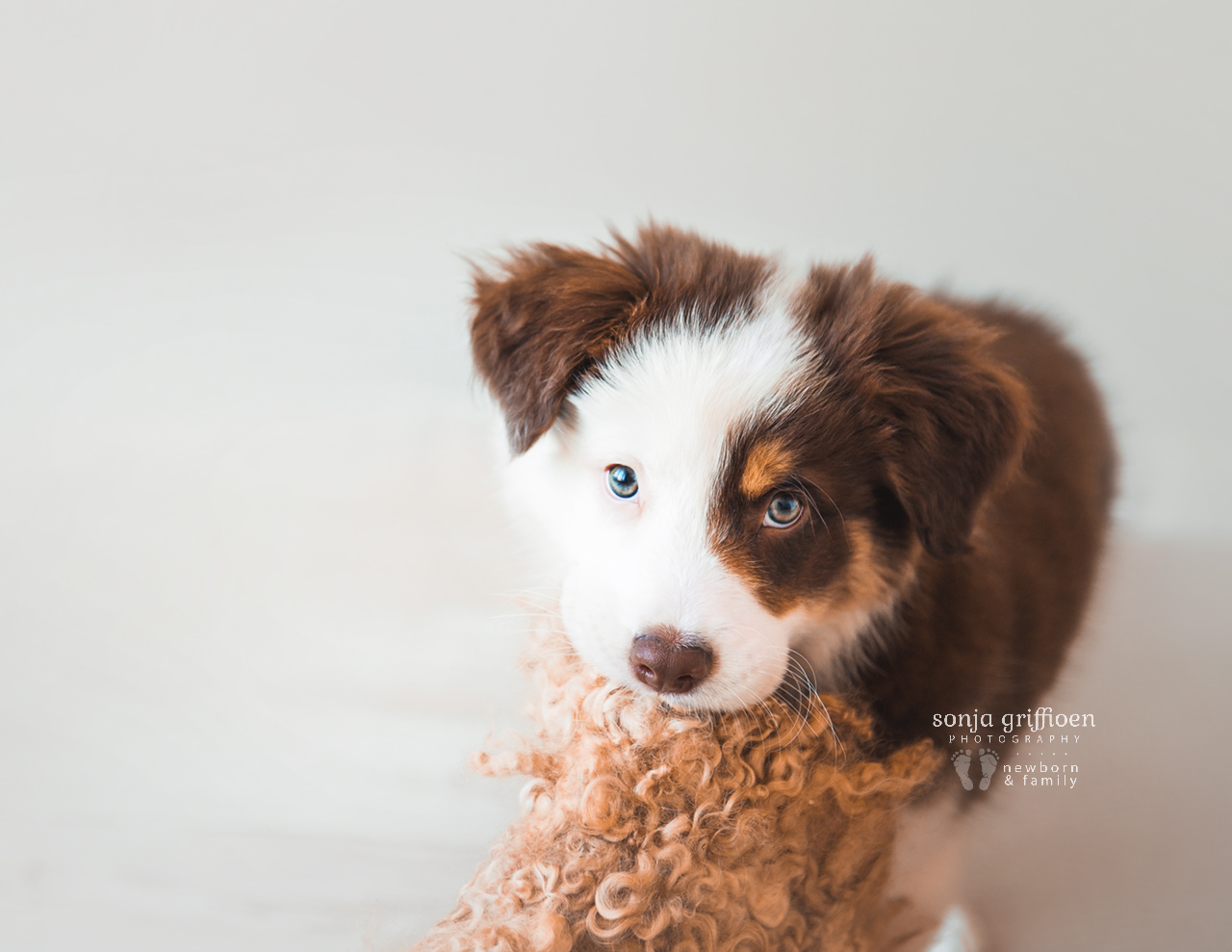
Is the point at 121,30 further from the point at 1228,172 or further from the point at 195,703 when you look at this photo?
the point at 1228,172

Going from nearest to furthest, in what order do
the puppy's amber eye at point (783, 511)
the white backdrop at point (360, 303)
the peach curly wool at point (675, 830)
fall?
the peach curly wool at point (675, 830)
the puppy's amber eye at point (783, 511)
the white backdrop at point (360, 303)

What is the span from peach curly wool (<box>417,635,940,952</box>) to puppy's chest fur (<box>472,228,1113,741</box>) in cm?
6

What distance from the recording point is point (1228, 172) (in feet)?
6.10

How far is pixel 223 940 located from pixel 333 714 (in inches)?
13.2

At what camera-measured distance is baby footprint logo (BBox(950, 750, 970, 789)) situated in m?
1.27

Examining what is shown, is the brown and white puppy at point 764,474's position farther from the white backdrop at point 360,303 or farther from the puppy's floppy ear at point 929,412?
the white backdrop at point 360,303

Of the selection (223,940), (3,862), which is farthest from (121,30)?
(223,940)

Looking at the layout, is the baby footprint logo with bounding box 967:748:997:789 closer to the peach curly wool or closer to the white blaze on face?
the peach curly wool

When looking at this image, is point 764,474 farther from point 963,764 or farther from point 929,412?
point 963,764

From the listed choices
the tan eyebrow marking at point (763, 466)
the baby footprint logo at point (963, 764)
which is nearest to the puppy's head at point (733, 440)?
the tan eyebrow marking at point (763, 466)

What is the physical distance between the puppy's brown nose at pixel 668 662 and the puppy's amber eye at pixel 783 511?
23 centimetres

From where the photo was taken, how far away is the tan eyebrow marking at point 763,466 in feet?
3.59

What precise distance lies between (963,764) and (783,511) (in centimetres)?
54

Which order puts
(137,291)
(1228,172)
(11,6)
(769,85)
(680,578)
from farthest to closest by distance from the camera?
1. (1228,172)
2. (769,85)
3. (137,291)
4. (11,6)
5. (680,578)
